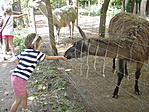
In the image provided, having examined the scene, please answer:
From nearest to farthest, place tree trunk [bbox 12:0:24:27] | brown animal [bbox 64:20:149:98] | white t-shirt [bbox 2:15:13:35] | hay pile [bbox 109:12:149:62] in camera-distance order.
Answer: brown animal [bbox 64:20:149:98] < hay pile [bbox 109:12:149:62] < white t-shirt [bbox 2:15:13:35] < tree trunk [bbox 12:0:24:27]

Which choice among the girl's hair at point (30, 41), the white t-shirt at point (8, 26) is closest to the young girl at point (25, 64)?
the girl's hair at point (30, 41)

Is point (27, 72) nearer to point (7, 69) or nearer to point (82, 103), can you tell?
point (82, 103)

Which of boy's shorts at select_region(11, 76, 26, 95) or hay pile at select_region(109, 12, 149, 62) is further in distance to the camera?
hay pile at select_region(109, 12, 149, 62)

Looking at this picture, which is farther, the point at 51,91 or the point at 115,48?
the point at 51,91

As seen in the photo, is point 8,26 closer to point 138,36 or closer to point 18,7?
point 138,36

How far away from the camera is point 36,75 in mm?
3906

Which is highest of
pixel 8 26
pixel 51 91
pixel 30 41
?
pixel 8 26

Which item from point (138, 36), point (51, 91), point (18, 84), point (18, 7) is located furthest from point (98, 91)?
point (18, 7)

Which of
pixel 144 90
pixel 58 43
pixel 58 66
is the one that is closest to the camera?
pixel 144 90

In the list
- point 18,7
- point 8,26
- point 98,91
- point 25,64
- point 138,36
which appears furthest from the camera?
point 18,7

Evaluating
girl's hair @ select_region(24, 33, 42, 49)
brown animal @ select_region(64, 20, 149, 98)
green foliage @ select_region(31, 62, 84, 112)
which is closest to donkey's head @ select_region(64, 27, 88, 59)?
brown animal @ select_region(64, 20, 149, 98)

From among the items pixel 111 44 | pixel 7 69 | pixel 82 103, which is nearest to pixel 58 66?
pixel 7 69

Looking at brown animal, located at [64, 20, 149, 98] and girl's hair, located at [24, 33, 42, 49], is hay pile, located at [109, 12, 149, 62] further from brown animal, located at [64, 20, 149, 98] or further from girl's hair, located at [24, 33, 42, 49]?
girl's hair, located at [24, 33, 42, 49]

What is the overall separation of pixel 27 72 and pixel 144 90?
106 inches
